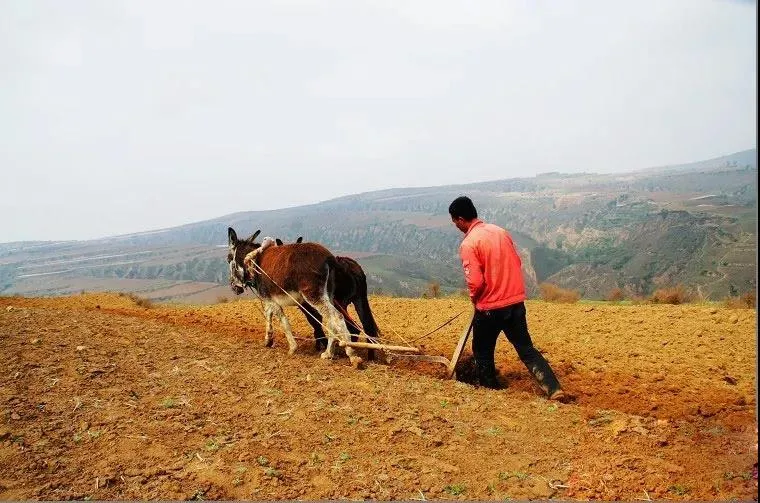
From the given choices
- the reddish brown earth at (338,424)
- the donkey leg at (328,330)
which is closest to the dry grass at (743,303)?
the reddish brown earth at (338,424)

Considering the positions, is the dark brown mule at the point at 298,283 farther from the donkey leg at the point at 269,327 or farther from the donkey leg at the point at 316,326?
the donkey leg at the point at 316,326

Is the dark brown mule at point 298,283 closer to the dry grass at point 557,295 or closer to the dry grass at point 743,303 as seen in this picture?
the dry grass at point 743,303

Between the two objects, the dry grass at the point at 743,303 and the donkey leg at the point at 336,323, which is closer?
the donkey leg at the point at 336,323

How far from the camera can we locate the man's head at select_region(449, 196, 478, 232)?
22.4 ft

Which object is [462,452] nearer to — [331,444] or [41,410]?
[331,444]

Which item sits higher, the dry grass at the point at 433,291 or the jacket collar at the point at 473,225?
the jacket collar at the point at 473,225

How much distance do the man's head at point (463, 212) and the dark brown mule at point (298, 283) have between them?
2.45 meters

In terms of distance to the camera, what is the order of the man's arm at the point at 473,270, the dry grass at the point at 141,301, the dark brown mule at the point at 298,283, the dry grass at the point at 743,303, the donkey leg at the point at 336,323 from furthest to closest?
1. the dry grass at the point at 141,301
2. the dry grass at the point at 743,303
3. the dark brown mule at the point at 298,283
4. the donkey leg at the point at 336,323
5. the man's arm at the point at 473,270

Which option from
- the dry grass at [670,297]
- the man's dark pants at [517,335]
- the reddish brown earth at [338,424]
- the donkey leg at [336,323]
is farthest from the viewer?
the dry grass at [670,297]

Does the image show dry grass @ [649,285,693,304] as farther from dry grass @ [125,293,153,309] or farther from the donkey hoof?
dry grass @ [125,293,153,309]

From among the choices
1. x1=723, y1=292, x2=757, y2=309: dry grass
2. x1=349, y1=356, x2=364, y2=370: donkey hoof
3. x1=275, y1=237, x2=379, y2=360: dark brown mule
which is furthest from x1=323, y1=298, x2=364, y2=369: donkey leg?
x1=723, y1=292, x2=757, y2=309: dry grass

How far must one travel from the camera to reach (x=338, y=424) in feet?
16.4

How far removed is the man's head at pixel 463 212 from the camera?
682 centimetres

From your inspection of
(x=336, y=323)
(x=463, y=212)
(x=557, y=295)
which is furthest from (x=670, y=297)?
(x=336, y=323)
